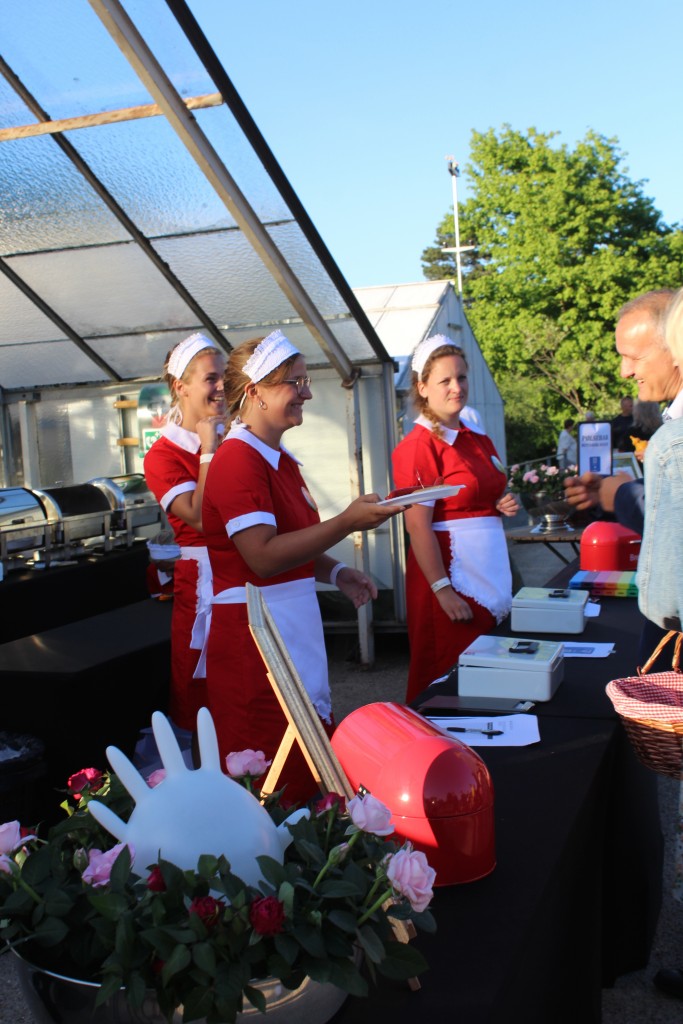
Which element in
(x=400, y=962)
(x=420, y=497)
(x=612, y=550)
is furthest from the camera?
(x=612, y=550)

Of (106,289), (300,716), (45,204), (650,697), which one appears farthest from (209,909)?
Result: (106,289)

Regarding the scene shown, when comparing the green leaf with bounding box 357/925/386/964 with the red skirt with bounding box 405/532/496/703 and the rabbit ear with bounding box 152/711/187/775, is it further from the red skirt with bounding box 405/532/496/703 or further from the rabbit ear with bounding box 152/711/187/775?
the red skirt with bounding box 405/532/496/703

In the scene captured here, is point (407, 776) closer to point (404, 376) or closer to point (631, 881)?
point (631, 881)

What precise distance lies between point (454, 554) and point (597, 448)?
1567 mm

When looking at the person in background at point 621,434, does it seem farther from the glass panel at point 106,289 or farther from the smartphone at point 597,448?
the glass panel at point 106,289

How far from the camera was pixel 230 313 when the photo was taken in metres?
5.87

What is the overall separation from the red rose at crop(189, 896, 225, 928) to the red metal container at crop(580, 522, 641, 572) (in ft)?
10.2

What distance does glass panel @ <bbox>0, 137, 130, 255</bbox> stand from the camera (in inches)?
201

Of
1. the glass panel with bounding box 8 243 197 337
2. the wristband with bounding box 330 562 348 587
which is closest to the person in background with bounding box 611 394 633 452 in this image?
the glass panel with bounding box 8 243 197 337

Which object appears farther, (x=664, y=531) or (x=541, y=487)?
(x=541, y=487)

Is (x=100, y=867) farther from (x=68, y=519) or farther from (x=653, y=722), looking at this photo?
(x=68, y=519)

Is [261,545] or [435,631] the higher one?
[261,545]

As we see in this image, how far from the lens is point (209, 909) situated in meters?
0.84

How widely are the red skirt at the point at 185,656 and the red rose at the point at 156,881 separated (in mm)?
2122
